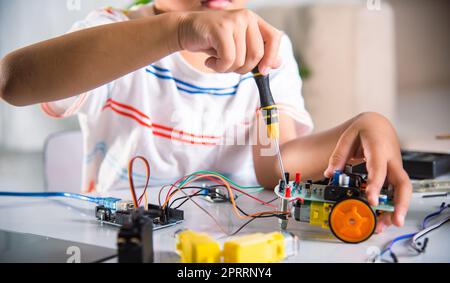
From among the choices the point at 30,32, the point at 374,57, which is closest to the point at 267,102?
the point at 30,32

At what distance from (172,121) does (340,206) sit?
19.7 inches

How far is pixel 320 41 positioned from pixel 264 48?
0.99m

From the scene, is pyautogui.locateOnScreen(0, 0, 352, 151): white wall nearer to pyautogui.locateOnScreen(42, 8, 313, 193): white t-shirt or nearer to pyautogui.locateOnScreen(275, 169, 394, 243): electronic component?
pyautogui.locateOnScreen(42, 8, 313, 193): white t-shirt

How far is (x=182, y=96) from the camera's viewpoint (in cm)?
89

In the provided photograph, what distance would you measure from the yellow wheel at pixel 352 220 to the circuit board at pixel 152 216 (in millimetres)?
177

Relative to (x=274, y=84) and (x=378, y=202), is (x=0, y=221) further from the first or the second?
(x=274, y=84)

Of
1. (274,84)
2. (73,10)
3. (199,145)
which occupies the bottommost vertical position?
(199,145)

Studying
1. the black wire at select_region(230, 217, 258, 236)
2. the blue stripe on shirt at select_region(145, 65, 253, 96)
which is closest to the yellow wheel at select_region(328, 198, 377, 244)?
the black wire at select_region(230, 217, 258, 236)

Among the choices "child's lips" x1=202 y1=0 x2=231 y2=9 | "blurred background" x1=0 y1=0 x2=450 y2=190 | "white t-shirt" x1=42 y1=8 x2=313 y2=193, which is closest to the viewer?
"child's lips" x1=202 y1=0 x2=231 y2=9

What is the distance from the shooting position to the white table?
0.43 metres

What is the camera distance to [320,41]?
1465 millimetres

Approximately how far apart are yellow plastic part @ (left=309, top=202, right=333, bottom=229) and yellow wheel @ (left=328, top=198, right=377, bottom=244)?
0.01 metres

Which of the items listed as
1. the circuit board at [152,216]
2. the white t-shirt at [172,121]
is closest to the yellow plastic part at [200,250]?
the circuit board at [152,216]
